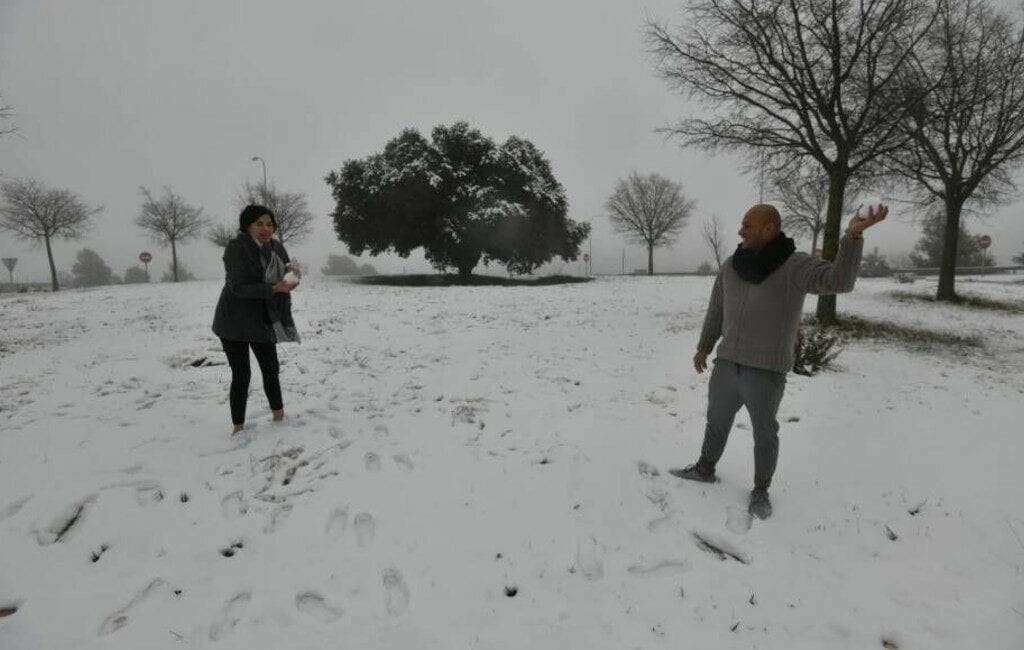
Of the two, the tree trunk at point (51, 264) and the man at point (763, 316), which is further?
the tree trunk at point (51, 264)

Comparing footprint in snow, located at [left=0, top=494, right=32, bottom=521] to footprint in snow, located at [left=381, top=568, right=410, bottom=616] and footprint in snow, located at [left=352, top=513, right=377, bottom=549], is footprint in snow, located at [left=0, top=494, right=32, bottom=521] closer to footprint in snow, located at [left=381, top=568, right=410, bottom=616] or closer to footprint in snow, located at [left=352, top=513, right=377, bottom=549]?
footprint in snow, located at [left=352, top=513, right=377, bottom=549]

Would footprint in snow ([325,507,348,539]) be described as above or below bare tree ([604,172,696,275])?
below

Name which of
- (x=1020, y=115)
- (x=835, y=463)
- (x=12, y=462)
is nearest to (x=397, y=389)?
(x=12, y=462)

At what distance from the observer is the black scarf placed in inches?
121

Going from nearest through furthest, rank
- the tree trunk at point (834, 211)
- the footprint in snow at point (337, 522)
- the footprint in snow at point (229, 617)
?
the footprint in snow at point (229, 617) < the footprint in snow at point (337, 522) < the tree trunk at point (834, 211)

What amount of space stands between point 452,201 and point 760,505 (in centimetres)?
2328

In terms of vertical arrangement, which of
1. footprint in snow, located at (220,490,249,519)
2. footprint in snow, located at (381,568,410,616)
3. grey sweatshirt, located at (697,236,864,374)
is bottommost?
footprint in snow, located at (381,568,410,616)

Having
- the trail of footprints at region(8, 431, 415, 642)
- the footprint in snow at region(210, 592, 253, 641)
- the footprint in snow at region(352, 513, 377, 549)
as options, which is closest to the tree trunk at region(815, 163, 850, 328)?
the trail of footprints at region(8, 431, 415, 642)

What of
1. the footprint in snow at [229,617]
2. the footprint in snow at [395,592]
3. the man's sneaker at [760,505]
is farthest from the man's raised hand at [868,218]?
the footprint in snow at [229,617]

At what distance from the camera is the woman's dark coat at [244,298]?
3.90m

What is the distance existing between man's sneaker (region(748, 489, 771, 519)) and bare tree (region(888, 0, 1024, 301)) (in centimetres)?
1109

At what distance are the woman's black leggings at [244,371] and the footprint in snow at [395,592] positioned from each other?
2.41 meters

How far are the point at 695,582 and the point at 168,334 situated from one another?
10722mm

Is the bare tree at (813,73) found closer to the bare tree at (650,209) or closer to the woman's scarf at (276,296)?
the woman's scarf at (276,296)
